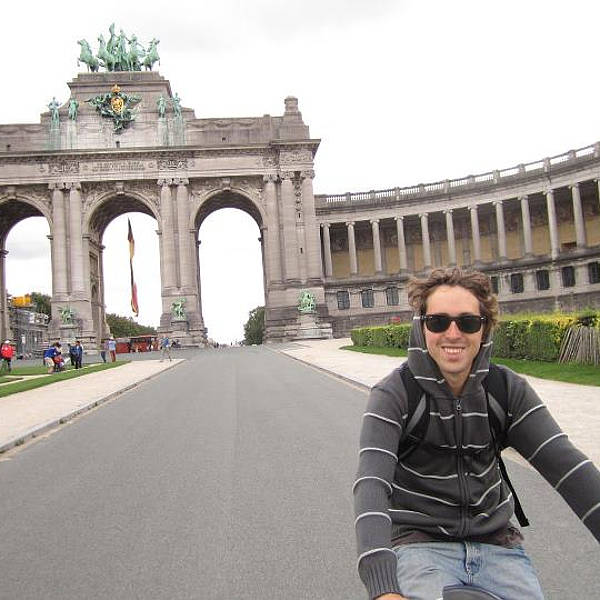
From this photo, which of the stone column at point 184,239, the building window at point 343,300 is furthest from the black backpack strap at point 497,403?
the building window at point 343,300

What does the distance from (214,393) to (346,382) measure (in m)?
4.13

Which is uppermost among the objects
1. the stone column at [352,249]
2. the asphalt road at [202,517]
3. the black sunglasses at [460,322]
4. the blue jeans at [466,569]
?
the stone column at [352,249]

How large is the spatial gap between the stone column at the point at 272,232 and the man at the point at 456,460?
6719cm

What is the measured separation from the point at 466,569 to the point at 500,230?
2921 inches

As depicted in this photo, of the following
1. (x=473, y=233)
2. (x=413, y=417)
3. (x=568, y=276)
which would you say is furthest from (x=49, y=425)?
(x=473, y=233)

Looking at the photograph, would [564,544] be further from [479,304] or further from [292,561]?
[479,304]

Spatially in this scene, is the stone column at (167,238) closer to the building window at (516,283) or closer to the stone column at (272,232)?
the stone column at (272,232)

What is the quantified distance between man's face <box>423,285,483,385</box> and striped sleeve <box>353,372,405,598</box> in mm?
251

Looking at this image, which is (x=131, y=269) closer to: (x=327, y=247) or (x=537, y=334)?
(x=327, y=247)

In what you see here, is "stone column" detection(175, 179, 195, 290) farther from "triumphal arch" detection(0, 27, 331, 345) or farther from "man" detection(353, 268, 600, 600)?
"man" detection(353, 268, 600, 600)

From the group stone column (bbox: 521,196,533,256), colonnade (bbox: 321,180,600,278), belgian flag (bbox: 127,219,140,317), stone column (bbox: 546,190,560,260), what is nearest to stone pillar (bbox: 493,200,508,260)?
colonnade (bbox: 321,180,600,278)

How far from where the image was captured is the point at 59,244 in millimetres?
68688

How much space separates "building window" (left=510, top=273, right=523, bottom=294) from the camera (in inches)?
2968

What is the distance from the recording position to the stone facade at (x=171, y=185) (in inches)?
2699
